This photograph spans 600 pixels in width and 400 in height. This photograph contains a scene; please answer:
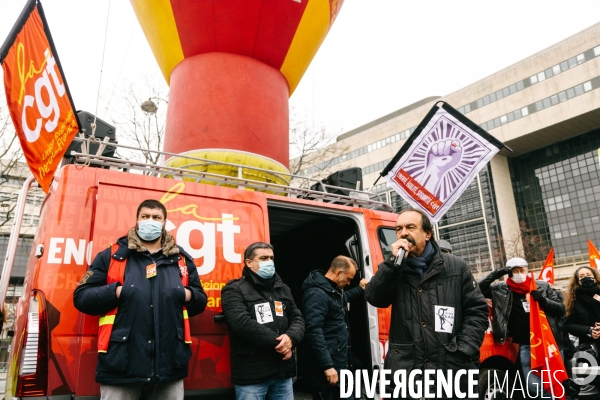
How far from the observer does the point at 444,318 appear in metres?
3.21

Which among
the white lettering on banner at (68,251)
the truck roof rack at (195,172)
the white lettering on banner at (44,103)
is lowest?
the white lettering on banner at (68,251)

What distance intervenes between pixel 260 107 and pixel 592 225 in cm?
5358

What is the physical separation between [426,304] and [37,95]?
3.76 meters

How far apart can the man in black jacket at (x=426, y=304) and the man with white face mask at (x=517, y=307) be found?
3.03 m

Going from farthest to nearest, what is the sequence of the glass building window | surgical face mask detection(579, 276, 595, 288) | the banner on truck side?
the glass building window < surgical face mask detection(579, 276, 595, 288) < the banner on truck side

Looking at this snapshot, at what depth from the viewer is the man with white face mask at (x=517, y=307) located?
5.98 m

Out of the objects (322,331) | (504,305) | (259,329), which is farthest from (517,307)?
(259,329)

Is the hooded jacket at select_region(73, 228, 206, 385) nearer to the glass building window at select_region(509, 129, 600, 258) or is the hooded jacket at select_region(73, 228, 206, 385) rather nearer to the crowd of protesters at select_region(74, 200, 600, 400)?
the crowd of protesters at select_region(74, 200, 600, 400)

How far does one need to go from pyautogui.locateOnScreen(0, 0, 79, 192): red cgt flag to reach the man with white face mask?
5.38 m

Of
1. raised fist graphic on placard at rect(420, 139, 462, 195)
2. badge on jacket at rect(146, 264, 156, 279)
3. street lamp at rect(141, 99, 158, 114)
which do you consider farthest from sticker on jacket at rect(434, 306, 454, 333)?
street lamp at rect(141, 99, 158, 114)

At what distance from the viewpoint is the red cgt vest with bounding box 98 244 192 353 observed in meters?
3.19

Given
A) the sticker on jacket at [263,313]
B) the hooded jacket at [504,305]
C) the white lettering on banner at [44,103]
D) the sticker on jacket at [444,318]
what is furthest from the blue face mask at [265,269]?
the hooded jacket at [504,305]

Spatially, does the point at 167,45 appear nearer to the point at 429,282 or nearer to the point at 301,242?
the point at 301,242

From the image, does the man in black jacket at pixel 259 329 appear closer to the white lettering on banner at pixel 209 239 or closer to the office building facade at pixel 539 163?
the white lettering on banner at pixel 209 239
